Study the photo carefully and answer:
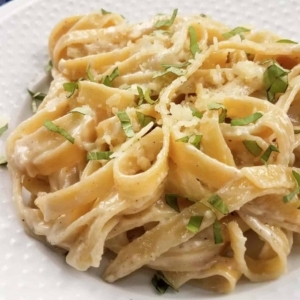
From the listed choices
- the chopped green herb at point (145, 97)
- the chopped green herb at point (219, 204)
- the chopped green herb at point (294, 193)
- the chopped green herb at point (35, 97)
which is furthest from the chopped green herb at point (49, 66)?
the chopped green herb at point (294, 193)

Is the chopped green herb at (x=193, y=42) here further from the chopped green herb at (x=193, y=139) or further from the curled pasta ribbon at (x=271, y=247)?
the curled pasta ribbon at (x=271, y=247)

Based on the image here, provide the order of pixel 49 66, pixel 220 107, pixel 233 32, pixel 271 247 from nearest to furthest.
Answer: pixel 271 247, pixel 220 107, pixel 233 32, pixel 49 66

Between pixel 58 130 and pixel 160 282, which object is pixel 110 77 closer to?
pixel 58 130

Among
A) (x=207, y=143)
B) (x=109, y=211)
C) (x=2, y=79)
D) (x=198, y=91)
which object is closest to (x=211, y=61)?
(x=198, y=91)

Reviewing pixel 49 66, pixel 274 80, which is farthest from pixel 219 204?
pixel 49 66

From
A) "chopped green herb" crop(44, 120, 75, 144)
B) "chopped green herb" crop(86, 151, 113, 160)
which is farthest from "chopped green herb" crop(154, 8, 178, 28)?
"chopped green herb" crop(86, 151, 113, 160)

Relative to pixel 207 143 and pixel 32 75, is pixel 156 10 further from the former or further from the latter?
pixel 207 143

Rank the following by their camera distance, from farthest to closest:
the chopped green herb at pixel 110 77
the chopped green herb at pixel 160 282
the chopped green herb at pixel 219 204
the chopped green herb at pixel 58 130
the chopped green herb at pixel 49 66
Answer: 1. the chopped green herb at pixel 49 66
2. the chopped green herb at pixel 110 77
3. the chopped green herb at pixel 58 130
4. the chopped green herb at pixel 160 282
5. the chopped green herb at pixel 219 204

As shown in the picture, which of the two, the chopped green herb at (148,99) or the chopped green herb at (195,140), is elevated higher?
the chopped green herb at (148,99)
